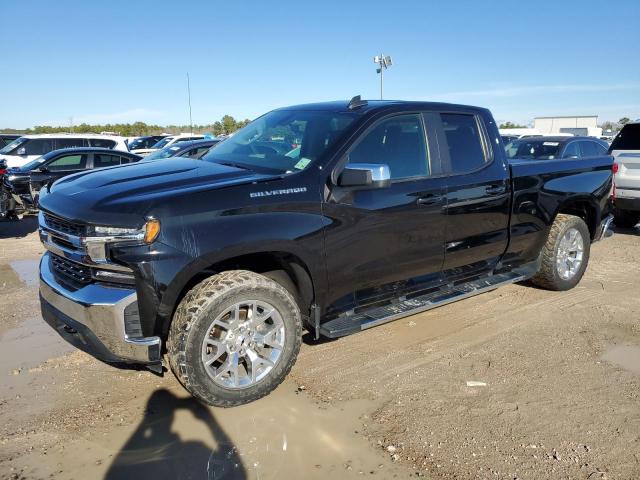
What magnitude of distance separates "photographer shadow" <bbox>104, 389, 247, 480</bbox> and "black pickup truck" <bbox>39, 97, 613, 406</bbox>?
11.4 inches

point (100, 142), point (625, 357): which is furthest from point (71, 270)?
point (100, 142)

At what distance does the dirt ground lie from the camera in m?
2.86

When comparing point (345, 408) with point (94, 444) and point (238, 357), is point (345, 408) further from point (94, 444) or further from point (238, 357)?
point (94, 444)

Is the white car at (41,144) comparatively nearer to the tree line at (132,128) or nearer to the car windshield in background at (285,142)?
the car windshield in background at (285,142)

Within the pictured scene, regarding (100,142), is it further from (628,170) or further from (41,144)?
(628,170)

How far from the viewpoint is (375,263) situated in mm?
3912

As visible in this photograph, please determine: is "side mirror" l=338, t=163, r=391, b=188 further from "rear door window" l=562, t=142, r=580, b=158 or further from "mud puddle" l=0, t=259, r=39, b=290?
"rear door window" l=562, t=142, r=580, b=158

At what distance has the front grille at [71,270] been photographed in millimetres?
3207

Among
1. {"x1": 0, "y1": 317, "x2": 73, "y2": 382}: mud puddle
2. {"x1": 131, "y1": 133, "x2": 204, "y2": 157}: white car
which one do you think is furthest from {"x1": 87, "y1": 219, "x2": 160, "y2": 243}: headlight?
{"x1": 131, "y1": 133, "x2": 204, "y2": 157}: white car

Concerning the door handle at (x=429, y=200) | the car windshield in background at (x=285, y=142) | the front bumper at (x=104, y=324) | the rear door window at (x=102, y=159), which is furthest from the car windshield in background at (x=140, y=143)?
the front bumper at (x=104, y=324)

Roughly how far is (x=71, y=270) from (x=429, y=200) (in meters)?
2.65

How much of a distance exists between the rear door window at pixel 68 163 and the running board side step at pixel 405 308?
9.53m

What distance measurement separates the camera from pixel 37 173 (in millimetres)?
10672

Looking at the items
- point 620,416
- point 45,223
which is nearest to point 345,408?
point 620,416
